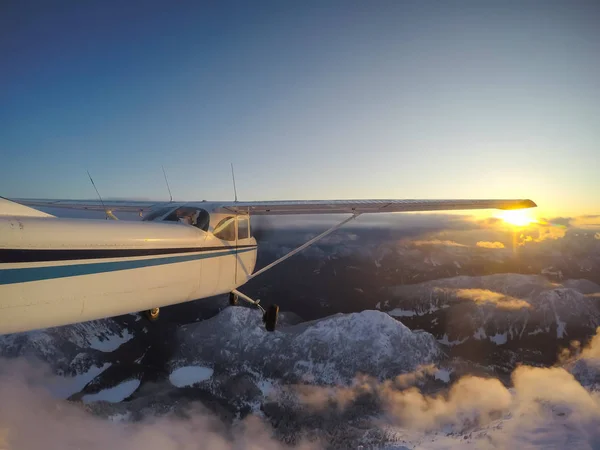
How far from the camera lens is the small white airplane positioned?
2.94 metres

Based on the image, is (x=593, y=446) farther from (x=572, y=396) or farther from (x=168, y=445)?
(x=168, y=445)

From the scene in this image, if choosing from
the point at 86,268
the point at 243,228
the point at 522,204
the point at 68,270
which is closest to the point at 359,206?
the point at 243,228

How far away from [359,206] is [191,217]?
12.0 feet

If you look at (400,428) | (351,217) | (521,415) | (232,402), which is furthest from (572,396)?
(351,217)

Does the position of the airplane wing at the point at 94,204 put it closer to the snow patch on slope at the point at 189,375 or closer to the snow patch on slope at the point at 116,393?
the snow patch on slope at the point at 116,393

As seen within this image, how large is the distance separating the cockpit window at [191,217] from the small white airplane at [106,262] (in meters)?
0.02

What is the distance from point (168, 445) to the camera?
122m

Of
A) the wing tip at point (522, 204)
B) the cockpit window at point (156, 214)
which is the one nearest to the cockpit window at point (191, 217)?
the cockpit window at point (156, 214)

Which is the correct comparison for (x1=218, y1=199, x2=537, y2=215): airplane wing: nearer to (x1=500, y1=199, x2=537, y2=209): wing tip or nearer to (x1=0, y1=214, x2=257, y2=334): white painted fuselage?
(x1=500, y1=199, x2=537, y2=209): wing tip

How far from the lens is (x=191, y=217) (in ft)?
18.7

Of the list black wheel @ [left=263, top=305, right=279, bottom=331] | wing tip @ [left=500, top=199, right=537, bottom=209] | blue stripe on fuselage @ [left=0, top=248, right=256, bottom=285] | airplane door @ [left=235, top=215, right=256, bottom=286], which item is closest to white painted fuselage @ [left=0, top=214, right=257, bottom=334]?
blue stripe on fuselage @ [left=0, top=248, right=256, bottom=285]

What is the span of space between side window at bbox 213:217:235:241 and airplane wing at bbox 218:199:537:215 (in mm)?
223

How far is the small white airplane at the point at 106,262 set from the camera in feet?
9.66

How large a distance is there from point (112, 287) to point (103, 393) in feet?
680
